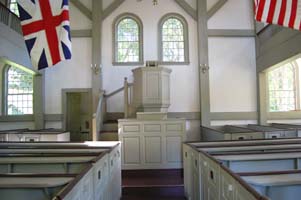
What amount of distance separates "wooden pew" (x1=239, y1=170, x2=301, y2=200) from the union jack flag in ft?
6.72

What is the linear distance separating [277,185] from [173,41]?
27.8ft

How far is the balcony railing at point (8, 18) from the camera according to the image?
24.7 feet

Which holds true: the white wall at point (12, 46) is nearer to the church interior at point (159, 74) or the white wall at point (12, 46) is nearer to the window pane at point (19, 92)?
the church interior at point (159, 74)

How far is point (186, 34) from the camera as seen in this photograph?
10.4 m

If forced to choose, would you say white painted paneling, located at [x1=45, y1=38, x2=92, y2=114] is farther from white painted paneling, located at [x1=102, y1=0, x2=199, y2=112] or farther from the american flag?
the american flag

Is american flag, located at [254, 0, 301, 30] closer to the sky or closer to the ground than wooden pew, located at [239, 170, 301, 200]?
closer to the sky

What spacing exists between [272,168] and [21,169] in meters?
2.90

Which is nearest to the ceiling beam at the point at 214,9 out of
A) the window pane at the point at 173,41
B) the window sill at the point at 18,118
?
the window pane at the point at 173,41

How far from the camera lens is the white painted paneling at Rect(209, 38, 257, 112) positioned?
10.3 meters

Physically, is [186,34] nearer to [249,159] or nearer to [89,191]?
[249,159]

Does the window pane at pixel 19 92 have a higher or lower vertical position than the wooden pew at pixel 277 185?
higher

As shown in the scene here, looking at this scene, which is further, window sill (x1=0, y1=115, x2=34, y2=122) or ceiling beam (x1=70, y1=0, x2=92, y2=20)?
ceiling beam (x1=70, y1=0, x2=92, y2=20)

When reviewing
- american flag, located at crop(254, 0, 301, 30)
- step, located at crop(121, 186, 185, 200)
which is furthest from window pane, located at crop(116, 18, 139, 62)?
american flag, located at crop(254, 0, 301, 30)

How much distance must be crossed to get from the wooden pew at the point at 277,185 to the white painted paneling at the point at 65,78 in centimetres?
828
